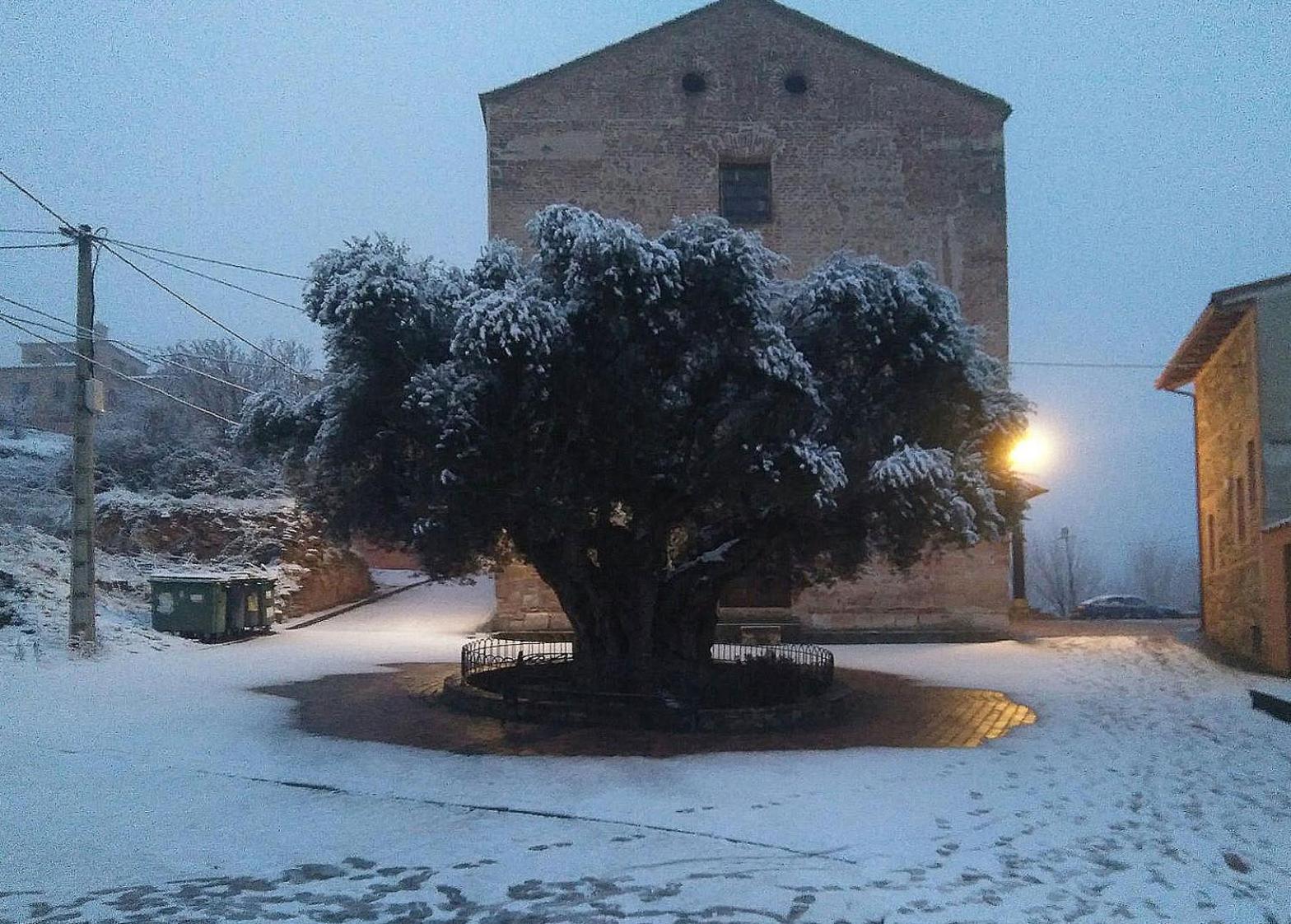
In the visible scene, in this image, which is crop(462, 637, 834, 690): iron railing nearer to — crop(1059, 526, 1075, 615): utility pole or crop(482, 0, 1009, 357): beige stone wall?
crop(482, 0, 1009, 357): beige stone wall

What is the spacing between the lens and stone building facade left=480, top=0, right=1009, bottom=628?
23.9 meters

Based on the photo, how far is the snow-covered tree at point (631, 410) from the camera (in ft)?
35.6

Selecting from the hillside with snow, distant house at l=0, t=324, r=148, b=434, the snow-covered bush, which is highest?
distant house at l=0, t=324, r=148, b=434

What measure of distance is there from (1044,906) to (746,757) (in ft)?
13.4

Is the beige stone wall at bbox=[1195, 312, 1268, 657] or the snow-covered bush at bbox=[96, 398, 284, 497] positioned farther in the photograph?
the snow-covered bush at bbox=[96, 398, 284, 497]

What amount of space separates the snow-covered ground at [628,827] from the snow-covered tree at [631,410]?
2627 mm

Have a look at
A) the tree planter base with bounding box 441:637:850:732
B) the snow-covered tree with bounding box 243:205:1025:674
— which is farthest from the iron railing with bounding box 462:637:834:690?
the snow-covered tree with bounding box 243:205:1025:674

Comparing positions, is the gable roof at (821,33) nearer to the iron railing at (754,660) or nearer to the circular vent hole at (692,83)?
the circular vent hole at (692,83)

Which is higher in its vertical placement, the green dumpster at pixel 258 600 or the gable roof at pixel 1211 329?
the gable roof at pixel 1211 329

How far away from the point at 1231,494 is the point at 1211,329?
10.6ft

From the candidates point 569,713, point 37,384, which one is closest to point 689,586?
point 569,713

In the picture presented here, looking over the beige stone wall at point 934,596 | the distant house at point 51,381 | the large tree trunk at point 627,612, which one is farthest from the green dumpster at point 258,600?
the distant house at point 51,381

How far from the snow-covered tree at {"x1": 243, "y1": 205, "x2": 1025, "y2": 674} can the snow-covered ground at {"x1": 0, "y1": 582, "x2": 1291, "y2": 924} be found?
2627 mm

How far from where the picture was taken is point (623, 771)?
9.23m
